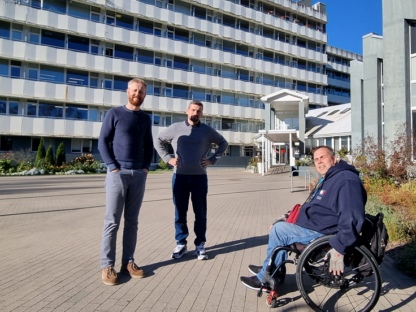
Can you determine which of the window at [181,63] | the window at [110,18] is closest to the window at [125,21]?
the window at [110,18]

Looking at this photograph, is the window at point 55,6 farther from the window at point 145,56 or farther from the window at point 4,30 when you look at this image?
the window at point 145,56

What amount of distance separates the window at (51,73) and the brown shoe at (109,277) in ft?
97.0

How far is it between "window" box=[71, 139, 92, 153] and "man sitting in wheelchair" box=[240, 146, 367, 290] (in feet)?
98.1

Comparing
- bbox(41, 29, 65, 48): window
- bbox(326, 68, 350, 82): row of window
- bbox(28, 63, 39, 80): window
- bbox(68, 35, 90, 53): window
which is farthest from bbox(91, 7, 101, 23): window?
bbox(326, 68, 350, 82): row of window

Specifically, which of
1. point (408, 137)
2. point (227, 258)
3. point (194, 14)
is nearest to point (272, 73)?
point (194, 14)

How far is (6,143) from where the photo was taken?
27.8 m

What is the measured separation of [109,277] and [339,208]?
245cm

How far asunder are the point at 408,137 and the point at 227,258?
848cm

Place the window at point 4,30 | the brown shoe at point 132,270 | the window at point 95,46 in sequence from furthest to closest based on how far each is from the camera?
the window at point 95,46, the window at point 4,30, the brown shoe at point 132,270

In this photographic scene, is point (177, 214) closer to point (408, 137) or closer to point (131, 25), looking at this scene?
point (408, 137)

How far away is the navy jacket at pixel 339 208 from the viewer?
272cm

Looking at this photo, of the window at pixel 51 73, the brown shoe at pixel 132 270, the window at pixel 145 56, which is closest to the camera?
the brown shoe at pixel 132 270

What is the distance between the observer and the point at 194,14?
36.5 meters

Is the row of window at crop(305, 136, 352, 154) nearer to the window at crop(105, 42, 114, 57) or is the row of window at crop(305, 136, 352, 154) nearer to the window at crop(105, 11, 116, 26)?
the window at crop(105, 42, 114, 57)
